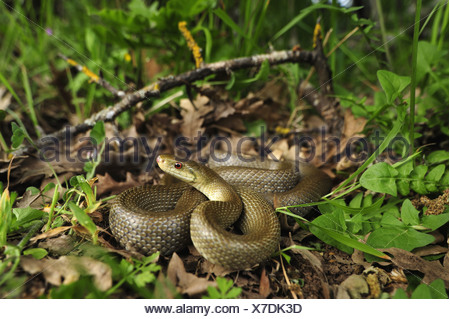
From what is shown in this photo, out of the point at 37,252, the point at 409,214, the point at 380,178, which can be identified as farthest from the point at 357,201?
the point at 37,252

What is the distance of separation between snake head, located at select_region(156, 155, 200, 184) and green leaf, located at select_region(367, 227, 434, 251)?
2.17 metres

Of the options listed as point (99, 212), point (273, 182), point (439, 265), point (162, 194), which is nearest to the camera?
point (439, 265)

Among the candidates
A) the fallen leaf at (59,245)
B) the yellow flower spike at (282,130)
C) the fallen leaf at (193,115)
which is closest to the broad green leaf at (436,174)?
the yellow flower spike at (282,130)

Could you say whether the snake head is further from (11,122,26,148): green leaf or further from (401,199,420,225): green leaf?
(401,199,420,225): green leaf

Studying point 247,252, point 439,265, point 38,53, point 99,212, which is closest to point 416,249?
point 439,265

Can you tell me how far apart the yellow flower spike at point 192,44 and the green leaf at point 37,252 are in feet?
11.8

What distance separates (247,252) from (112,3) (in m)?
7.82

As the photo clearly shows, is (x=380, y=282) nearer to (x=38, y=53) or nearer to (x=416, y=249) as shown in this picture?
(x=416, y=249)

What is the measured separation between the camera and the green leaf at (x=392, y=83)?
3865mm

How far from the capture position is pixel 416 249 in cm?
344

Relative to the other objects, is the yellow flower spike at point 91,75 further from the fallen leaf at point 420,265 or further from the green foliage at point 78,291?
the fallen leaf at point 420,265

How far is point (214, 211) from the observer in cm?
347

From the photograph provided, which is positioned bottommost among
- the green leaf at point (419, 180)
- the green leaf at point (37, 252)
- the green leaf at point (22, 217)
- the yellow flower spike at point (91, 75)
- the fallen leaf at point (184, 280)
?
the fallen leaf at point (184, 280)
